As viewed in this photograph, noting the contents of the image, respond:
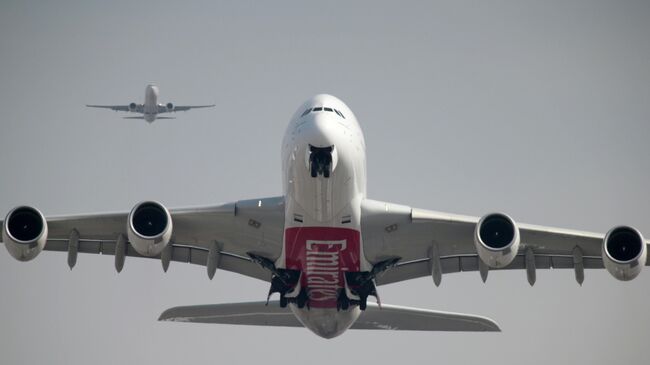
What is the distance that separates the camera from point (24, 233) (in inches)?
→ 1013

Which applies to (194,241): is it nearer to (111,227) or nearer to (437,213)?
(111,227)

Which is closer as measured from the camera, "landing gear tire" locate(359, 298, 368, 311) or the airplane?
"landing gear tire" locate(359, 298, 368, 311)

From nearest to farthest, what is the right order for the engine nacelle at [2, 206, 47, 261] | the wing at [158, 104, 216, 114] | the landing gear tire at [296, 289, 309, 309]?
1. the engine nacelle at [2, 206, 47, 261]
2. the landing gear tire at [296, 289, 309, 309]
3. the wing at [158, 104, 216, 114]

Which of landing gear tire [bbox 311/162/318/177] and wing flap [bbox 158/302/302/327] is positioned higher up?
landing gear tire [bbox 311/162/318/177]

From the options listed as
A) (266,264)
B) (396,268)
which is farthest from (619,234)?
(266,264)

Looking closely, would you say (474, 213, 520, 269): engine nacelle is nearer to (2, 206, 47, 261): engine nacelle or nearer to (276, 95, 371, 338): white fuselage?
(276, 95, 371, 338): white fuselage

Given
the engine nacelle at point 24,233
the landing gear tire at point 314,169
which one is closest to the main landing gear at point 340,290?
the landing gear tire at point 314,169

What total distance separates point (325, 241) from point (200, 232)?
4.12 m

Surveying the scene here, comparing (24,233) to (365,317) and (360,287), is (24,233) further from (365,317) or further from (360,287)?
(365,317)

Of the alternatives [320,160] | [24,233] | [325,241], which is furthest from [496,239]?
[24,233]

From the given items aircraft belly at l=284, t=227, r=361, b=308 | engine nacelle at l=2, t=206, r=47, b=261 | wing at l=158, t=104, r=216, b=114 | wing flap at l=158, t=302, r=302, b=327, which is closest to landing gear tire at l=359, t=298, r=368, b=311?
aircraft belly at l=284, t=227, r=361, b=308

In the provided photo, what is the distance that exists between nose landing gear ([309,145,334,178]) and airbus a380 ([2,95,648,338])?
1.1 inches

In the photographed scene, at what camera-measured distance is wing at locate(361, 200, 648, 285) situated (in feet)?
90.1

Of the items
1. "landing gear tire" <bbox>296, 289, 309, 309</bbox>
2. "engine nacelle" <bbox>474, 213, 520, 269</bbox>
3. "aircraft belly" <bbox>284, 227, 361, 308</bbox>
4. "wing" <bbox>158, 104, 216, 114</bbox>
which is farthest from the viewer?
"wing" <bbox>158, 104, 216, 114</bbox>
